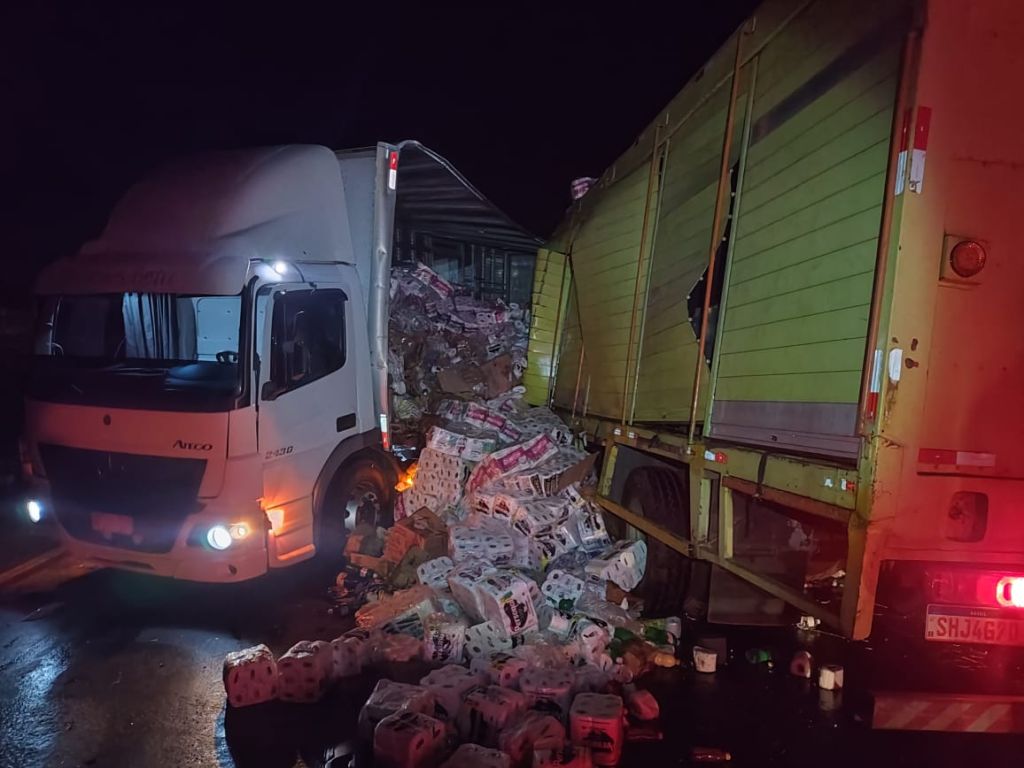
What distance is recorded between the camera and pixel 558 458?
242 inches

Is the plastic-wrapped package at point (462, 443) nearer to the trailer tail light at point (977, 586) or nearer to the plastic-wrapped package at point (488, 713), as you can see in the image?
the plastic-wrapped package at point (488, 713)

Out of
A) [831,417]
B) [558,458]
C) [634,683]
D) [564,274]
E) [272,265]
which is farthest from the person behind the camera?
[564,274]

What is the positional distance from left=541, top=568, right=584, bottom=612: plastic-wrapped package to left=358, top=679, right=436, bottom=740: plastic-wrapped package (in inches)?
57.5

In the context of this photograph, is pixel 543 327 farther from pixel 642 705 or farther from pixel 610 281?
pixel 642 705

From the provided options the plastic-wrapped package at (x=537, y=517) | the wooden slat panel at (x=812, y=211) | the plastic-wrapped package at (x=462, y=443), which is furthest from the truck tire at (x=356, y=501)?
the wooden slat panel at (x=812, y=211)

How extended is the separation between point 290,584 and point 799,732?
415cm

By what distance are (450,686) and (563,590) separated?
139cm

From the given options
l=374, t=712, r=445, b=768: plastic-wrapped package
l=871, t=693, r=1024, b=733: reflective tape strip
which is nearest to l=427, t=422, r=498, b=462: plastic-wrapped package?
l=374, t=712, r=445, b=768: plastic-wrapped package

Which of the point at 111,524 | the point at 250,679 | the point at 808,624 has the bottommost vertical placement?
the point at 250,679

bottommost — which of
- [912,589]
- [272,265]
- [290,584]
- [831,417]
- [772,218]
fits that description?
[290,584]

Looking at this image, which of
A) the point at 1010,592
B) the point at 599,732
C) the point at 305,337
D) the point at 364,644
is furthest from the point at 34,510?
the point at 1010,592

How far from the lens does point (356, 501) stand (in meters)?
6.14

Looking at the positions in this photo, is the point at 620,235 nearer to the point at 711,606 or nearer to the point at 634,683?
the point at 711,606

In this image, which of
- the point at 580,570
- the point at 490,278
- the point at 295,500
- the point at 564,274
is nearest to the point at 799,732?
the point at 580,570
